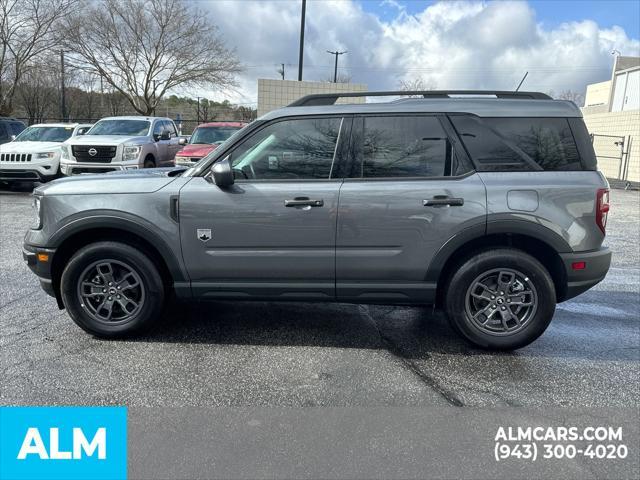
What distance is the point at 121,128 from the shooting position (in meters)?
13.3

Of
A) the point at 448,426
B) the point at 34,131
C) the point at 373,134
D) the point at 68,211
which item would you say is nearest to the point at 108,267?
the point at 68,211

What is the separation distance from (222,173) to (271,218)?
50 centimetres

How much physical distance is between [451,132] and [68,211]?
310cm

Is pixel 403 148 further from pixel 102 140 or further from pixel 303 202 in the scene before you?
pixel 102 140

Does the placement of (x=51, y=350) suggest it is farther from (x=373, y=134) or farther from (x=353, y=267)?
(x=373, y=134)

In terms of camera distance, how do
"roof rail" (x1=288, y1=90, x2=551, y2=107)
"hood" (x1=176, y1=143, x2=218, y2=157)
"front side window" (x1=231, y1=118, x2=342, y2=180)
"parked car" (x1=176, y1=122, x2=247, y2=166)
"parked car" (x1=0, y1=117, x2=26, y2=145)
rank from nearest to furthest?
1. "front side window" (x1=231, y1=118, x2=342, y2=180)
2. "roof rail" (x1=288, y1=90, x2=551, y2=107)
3. "hood" (x1=176, y1=143, x2=218, y2=157)
4. "parked car" (x1=176, y1=122, x2=247, y2=166)
5. "parked car" (x1=0, y1=117, x2=26, y2=145)

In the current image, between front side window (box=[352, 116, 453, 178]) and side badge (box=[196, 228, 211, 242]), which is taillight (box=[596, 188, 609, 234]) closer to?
front side window (box=[352, 116, 453, 178])

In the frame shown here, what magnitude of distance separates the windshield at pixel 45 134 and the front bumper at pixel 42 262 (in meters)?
11.9

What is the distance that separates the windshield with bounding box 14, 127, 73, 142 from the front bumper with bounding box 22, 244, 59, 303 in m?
11.9

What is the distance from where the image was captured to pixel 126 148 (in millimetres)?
12164

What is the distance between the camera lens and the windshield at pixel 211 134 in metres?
13.2

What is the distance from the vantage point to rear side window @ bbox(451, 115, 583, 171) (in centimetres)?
393

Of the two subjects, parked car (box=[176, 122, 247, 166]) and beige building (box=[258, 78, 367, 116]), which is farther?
→ beige building (box=[258, 78, 367, 116])

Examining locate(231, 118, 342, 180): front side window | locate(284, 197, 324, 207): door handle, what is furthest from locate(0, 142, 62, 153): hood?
locate(284, 197, 324, 207): door handle
